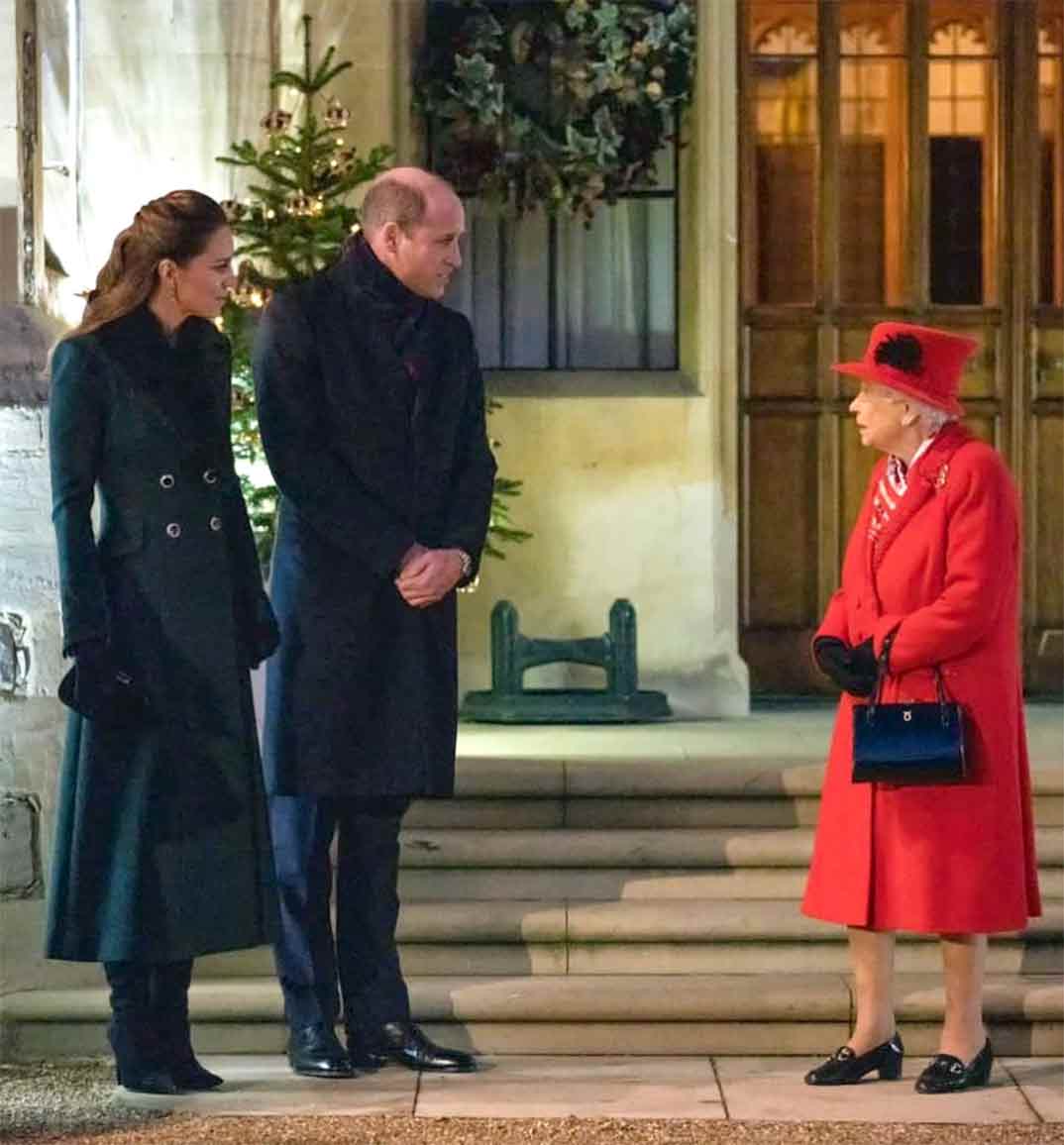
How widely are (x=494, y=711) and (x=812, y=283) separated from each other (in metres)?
2.14

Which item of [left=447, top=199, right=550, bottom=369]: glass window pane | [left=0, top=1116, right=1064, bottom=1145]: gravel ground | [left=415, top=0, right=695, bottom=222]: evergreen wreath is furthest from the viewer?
[left=447, top=199, right=550, bottom=369]: glass window pane

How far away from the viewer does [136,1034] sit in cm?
566

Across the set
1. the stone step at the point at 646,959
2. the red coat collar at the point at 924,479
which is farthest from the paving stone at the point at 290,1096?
the red coat collar at the point at 924,479

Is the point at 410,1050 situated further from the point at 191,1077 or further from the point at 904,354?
the point at 904,354

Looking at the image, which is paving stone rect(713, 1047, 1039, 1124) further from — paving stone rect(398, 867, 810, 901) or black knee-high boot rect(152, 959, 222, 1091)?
black knee-high boot rect(152, 959, 222, 1091)

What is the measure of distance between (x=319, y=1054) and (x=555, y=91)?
14.3 ft

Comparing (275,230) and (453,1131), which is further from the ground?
(275,230)

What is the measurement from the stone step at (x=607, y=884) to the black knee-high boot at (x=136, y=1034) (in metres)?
1.24

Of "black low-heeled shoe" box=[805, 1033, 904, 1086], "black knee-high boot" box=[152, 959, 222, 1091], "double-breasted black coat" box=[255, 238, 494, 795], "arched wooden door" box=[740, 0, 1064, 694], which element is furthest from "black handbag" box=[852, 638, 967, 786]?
"arched wooden door" box=[740, 0, 1064, 694]

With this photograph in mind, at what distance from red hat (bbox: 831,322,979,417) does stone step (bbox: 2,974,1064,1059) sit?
4.86 feet

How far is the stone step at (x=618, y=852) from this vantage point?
22.8 feet

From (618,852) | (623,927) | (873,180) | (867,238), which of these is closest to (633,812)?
(618,852)

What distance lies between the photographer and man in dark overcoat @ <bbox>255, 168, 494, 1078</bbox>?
19.1 ft

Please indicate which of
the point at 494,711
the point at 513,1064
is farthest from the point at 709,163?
the point at 513,1064
